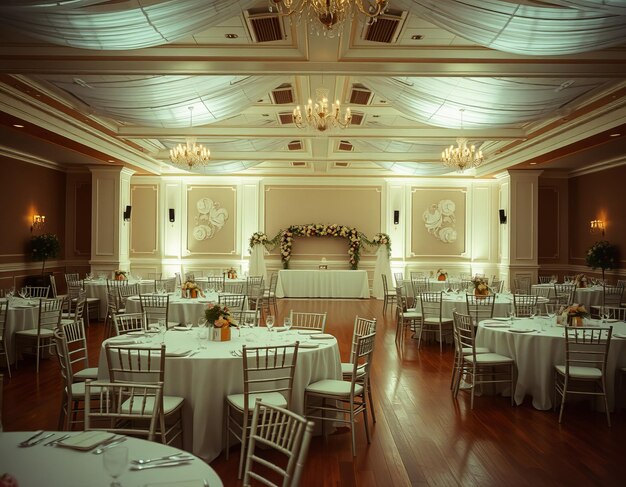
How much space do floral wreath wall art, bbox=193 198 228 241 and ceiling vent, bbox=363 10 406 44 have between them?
10.7 m

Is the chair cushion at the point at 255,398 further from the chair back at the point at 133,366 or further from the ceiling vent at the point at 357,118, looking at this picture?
the ceiling vent at the point at 357,118

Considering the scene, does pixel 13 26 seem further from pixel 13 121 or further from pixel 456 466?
pixel 456 466

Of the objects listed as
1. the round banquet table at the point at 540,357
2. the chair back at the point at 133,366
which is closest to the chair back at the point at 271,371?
the chair back at the point at 133,366

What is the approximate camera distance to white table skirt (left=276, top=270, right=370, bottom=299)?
15328mm

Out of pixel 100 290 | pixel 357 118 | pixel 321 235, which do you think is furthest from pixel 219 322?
pixel 321 235

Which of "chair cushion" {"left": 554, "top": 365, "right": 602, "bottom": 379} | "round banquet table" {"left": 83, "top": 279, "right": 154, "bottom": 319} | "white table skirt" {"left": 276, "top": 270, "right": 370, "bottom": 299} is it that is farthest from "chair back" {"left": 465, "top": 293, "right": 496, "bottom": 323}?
"white table skirt" {"left": 276, "top": 270, "right": 370, "bottom": 299}

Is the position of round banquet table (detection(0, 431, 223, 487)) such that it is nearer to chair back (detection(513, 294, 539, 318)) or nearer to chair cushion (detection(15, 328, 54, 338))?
chair cushion (detection(15, 328, 54, 338))

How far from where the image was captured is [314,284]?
50.4 ft

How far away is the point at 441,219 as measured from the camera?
16.4 metres

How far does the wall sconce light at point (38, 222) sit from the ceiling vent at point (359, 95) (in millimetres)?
8454

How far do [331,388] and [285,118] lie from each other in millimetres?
7400

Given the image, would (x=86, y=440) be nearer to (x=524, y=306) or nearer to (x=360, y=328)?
(x=360, y=328)

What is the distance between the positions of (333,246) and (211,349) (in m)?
11.8

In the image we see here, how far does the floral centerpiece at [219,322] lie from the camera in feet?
16.6
